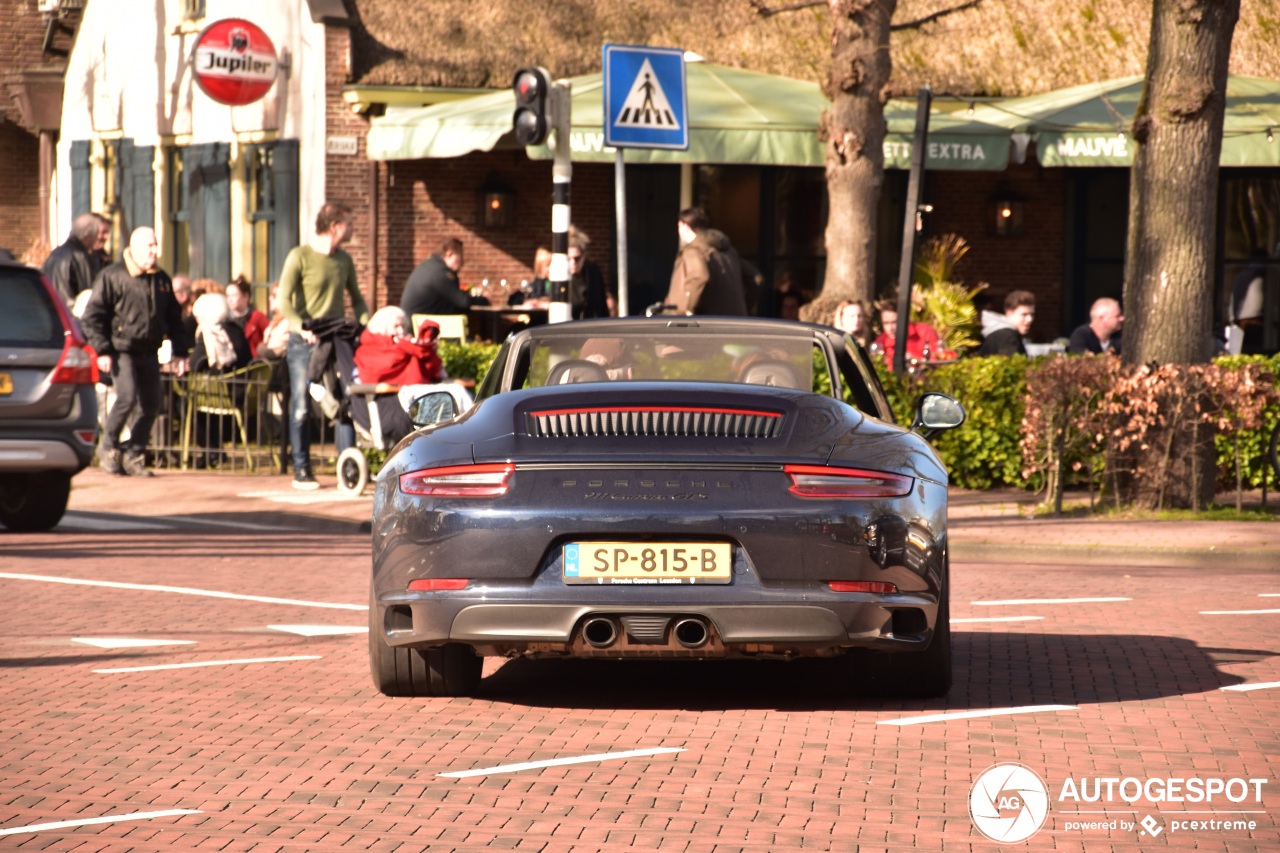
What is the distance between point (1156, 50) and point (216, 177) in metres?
16.0

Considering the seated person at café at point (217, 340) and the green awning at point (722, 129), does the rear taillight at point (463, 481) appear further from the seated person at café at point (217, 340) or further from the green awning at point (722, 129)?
the green awning at point (722, 129)

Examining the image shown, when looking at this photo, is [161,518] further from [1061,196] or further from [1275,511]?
[1061,196]

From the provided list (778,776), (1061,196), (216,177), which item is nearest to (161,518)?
(778,776)

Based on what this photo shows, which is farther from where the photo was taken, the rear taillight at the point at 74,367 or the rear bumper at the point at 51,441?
the rear taillight at the point at 74,367

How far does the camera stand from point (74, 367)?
13156 mm

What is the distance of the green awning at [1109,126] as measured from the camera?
68.4ft

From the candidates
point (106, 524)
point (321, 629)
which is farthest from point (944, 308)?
point (321, 629)

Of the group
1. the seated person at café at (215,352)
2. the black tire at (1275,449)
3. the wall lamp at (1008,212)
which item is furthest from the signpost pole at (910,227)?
the wall lamp at (1008,212)

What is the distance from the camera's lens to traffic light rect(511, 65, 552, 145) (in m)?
13.8

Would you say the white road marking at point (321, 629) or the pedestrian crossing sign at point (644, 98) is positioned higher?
the pedestrian crossing sign at point (644, 98)

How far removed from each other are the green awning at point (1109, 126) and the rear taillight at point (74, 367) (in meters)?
11.0

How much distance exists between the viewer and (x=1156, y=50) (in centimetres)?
1435

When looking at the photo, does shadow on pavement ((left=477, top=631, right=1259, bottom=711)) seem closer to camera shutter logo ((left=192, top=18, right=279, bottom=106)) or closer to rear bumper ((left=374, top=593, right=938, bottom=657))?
rear bumper ((left=374, top=593, right=938, bottom=657))

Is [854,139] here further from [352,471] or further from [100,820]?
[100,820]
